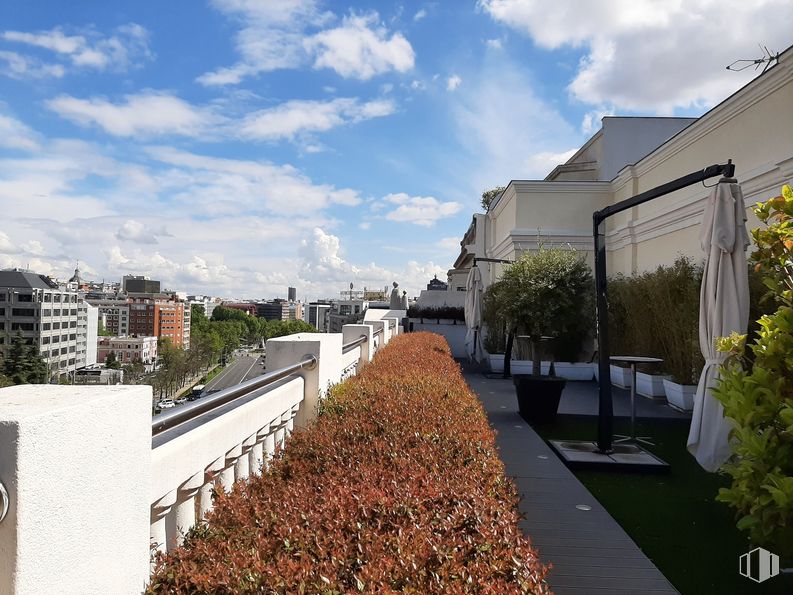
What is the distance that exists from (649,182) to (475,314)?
17.5ft

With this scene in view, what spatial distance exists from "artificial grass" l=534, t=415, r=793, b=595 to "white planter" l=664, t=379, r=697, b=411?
9.19ft

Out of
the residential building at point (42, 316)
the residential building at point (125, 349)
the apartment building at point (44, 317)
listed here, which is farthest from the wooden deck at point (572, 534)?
the residential building at point (125, 349)

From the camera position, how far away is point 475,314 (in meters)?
14.3

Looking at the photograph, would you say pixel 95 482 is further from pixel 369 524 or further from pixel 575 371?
pixel 575 371

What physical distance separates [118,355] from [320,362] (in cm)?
12256

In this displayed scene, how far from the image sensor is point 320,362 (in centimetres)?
419

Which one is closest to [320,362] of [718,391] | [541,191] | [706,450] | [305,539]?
[305,539]

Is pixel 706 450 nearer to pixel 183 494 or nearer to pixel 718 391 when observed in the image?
pixel 718 391

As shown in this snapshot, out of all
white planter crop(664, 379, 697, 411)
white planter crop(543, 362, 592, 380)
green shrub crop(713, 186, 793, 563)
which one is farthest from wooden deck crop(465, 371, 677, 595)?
white planter crop(543, 362, 592, 380)

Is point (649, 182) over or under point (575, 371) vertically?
over

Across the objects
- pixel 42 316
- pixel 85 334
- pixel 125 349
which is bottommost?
pixel 125 349

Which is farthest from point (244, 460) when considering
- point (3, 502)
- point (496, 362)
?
point (496, 362)

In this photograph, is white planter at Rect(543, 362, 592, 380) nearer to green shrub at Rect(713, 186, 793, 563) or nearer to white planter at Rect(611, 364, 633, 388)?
white planter at Rect(611, 364, 633, 388)

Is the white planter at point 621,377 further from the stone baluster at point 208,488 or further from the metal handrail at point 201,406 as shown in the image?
the stone baluster at point 208,488
